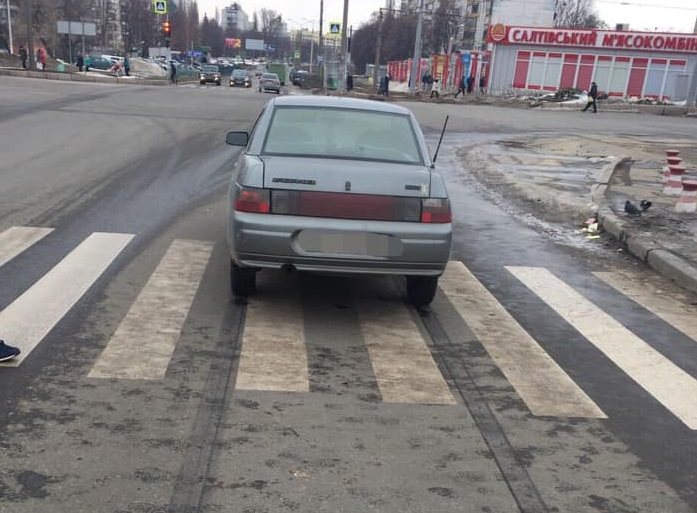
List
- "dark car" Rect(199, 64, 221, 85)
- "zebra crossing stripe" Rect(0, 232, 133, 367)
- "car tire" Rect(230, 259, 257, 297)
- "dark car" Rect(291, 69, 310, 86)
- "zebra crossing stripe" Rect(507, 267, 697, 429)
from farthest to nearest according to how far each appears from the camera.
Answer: "dark car" Rect(291, 69, 310, 86), "dark car" Rect(199, 64, 221, 85), "car tire" Rect(230, 259, 257, 297), "zebra crossing stripe" Rect(0, 232, 133, 367), "zebra crossing stripe" Rect(507, 267, 697, 429)

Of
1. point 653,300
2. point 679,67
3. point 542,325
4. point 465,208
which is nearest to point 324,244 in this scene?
point 542,325

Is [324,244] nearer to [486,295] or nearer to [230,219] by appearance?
[230,219]

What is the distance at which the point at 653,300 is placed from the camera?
261 inches

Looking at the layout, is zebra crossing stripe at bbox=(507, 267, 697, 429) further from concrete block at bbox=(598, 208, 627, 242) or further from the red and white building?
the red and white building

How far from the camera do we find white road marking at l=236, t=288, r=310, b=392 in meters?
4.27

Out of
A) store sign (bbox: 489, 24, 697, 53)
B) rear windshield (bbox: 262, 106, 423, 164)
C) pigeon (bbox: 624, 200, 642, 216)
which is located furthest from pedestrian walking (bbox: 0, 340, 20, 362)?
store sign (bbox: 489, 24, 697, 53)

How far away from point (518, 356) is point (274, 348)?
5.68 ft

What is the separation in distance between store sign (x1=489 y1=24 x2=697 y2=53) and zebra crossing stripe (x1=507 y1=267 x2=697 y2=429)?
45.6 meters

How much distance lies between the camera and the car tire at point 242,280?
5.61 metres

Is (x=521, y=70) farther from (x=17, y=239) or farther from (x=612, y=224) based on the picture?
(x=17, y=239)

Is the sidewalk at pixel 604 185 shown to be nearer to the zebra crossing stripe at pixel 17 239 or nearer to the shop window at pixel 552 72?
the zebra crossing stripe at pixel 17 239

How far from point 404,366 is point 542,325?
5.27 ft

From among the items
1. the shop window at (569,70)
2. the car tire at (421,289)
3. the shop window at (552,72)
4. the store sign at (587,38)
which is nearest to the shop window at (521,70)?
the store sign at (587,38)

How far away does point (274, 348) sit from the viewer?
15.8 feet
